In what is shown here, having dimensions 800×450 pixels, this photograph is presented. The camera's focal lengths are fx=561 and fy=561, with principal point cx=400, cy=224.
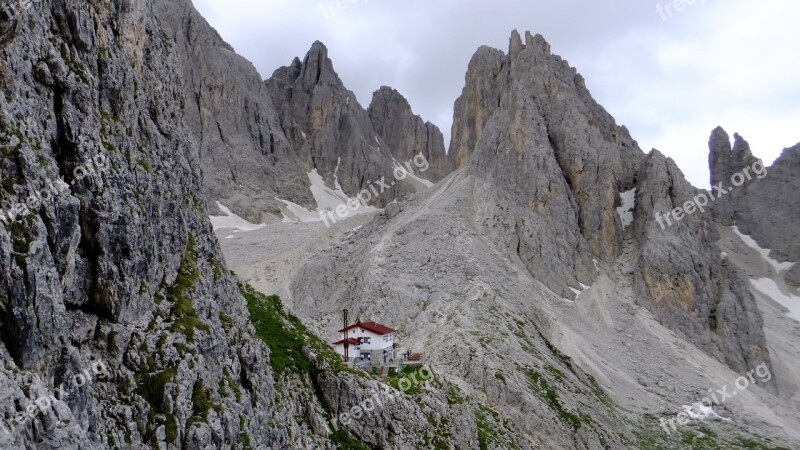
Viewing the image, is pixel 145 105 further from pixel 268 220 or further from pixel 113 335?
pixel 268 220

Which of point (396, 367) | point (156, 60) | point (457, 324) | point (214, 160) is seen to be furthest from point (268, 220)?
Result: point (156, 60)

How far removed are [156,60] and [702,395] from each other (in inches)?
2904

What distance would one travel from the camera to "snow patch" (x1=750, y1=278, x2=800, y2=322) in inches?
4861

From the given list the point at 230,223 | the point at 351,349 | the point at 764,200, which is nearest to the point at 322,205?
the point at 230,223

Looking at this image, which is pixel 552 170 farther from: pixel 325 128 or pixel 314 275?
pixel 325 128

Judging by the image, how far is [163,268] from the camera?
23.8m

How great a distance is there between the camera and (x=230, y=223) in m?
129

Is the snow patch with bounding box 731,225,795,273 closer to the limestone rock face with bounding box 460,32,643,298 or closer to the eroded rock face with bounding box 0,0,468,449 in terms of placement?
the limestone rock face with bounding box 460,32,643,298

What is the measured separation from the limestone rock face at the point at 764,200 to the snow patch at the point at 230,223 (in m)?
129

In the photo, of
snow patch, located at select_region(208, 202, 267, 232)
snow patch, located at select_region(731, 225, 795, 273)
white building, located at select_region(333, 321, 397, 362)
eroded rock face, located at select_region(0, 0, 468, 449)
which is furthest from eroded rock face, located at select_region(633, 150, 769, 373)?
snow patch, located at select_region(208, 202, 267, 232)

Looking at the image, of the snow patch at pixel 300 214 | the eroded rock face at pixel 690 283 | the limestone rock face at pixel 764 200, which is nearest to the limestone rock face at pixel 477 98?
the snow patch at pixel 300 214

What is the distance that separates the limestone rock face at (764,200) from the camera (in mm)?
149000

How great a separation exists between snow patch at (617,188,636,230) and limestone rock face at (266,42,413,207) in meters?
84.1

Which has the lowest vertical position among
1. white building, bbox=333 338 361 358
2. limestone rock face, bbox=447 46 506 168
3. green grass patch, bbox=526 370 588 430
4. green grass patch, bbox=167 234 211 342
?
green grass patch, bbox=526 370 588 430
